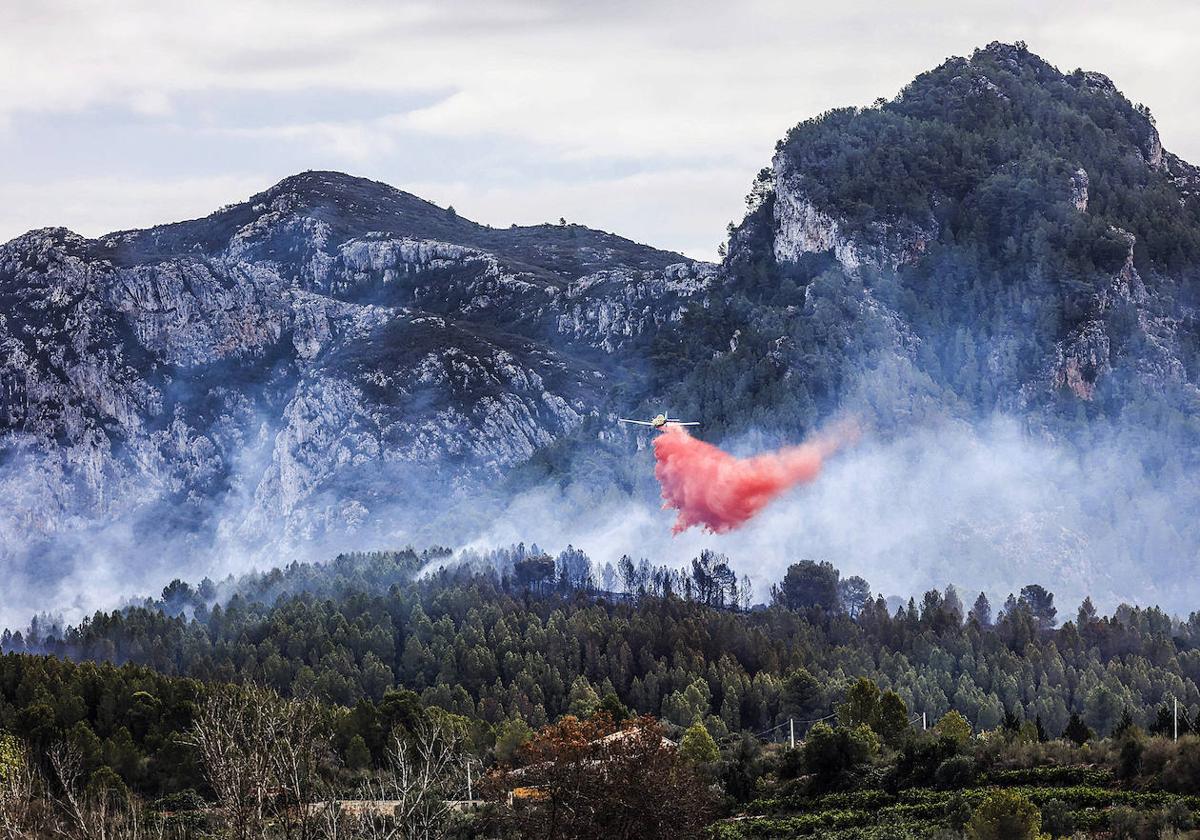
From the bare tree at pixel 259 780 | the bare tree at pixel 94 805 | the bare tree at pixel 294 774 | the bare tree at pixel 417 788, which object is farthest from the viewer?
the bare tree at pixel 94 805

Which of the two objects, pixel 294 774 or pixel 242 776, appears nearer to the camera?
pixel 294 774

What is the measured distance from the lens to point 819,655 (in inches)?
6983

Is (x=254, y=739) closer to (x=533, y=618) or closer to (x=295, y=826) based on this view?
(x=295, y=826)

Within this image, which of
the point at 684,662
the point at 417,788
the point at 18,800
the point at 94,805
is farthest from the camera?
the point at 684,662

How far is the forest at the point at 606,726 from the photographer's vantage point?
87375mm

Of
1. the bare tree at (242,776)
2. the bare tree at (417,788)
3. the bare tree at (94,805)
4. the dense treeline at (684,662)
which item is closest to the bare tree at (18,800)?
the bare tree at (94,805)

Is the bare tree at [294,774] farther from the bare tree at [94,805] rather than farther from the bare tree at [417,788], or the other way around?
the bare tree at [94,805]

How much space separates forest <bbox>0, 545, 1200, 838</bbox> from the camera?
87375 millimetres

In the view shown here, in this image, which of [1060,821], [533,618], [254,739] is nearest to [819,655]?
[533,618]

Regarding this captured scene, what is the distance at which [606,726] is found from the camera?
315 ft

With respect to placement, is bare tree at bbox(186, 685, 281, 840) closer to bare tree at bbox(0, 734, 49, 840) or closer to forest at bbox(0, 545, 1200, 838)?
forest at bbox(0, 545, 1200, 838)

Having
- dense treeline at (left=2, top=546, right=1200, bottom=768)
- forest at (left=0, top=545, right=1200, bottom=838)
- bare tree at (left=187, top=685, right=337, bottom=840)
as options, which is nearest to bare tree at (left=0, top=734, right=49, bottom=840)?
forest at (left=0, top=545, right=1200, bottom=838)

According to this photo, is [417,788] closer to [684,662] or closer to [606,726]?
[606,726]

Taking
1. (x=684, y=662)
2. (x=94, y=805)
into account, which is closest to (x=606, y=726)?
(x=94, y=805)
